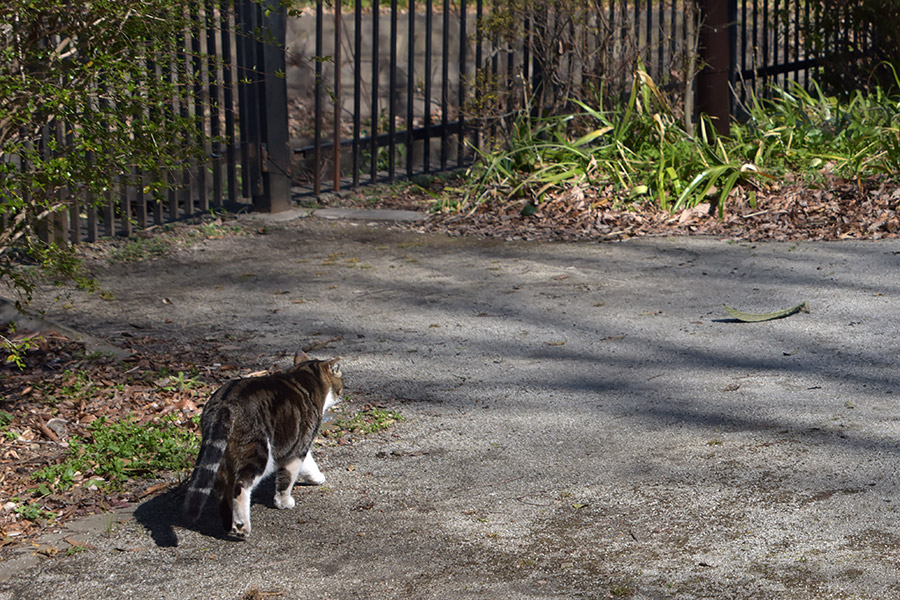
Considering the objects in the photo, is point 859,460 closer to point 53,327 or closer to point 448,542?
point 448,542

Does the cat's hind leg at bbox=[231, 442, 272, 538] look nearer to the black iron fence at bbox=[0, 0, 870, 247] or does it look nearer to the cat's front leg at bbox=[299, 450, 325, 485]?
the cat's front leg at bbox=[299, 450, 325, 485]

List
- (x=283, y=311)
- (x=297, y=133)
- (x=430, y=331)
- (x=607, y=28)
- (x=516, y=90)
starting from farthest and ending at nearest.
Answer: (x=297, y=133) → (x=516, y=90) → (x=607, y=28) → (x=283, y=311) → (x=430, y=331)

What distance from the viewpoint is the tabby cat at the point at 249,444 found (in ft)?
11.4

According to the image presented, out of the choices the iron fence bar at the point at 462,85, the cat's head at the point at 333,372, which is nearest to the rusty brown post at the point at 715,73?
the iron fence bar at the point at 462,85

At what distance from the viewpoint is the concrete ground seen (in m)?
3.31

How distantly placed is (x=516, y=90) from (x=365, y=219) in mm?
2492

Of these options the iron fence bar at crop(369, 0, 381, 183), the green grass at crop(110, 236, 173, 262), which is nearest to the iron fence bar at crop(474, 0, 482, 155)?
the iron fence bar at crop(369, 0, 381, 183)

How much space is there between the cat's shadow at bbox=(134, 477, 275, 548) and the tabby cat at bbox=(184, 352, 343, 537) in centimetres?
15

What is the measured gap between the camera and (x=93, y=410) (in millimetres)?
4812

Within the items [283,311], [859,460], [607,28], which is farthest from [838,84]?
[859,460]

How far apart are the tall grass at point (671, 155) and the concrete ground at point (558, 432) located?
4.39 ft

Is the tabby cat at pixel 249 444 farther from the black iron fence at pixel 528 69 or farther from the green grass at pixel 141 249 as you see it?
the black iron fence at pixel 528 69

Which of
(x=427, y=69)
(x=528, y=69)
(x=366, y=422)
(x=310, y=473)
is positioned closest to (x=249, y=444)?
(x=310, y=473)

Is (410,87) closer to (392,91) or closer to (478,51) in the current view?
(392,91)
